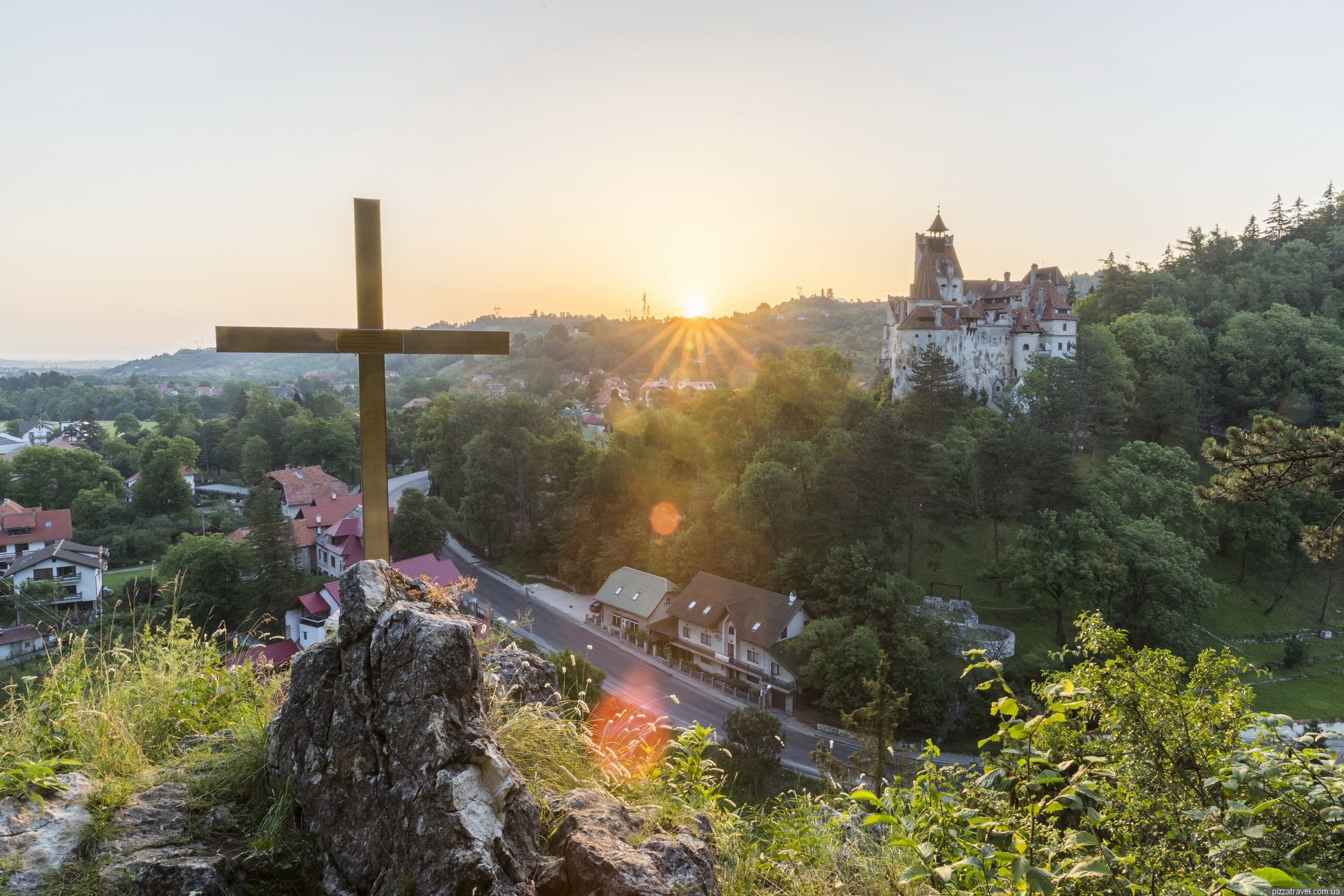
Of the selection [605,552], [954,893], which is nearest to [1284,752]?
[954,893]

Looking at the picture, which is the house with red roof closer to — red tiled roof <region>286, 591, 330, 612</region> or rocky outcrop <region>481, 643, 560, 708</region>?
red tiled roof <region>286, 591, 330, 612</region>

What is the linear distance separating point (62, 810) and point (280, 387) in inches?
3356

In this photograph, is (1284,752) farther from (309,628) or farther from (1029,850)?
(309,628)

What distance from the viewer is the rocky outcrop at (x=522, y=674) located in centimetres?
438

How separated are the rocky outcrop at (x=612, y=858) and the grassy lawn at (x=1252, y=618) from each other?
2654 centimetres

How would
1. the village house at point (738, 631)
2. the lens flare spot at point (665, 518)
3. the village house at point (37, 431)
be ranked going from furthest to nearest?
the village house at point (37, 431) → the lens flare spot at point (665, 518) → the village house at point (738, 631)

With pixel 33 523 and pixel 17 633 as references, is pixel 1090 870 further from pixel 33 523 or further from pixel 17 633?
pixel 33 523

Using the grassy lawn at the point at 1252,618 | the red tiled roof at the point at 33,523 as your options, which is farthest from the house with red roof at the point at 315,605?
the grassy lawn at the point at 1252,618

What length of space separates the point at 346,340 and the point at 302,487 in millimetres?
39659

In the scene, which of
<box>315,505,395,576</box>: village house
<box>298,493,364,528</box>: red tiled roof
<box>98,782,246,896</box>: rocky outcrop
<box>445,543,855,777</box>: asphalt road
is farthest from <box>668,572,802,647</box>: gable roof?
<box>98,782,246,896</box>: rocky outcrop

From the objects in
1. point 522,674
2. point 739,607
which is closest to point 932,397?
point 739,607

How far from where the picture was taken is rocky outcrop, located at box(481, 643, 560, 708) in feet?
14.4

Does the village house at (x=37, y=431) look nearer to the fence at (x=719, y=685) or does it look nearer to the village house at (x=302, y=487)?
the village house at (x=302, y=487)

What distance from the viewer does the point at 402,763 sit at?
2.80m
